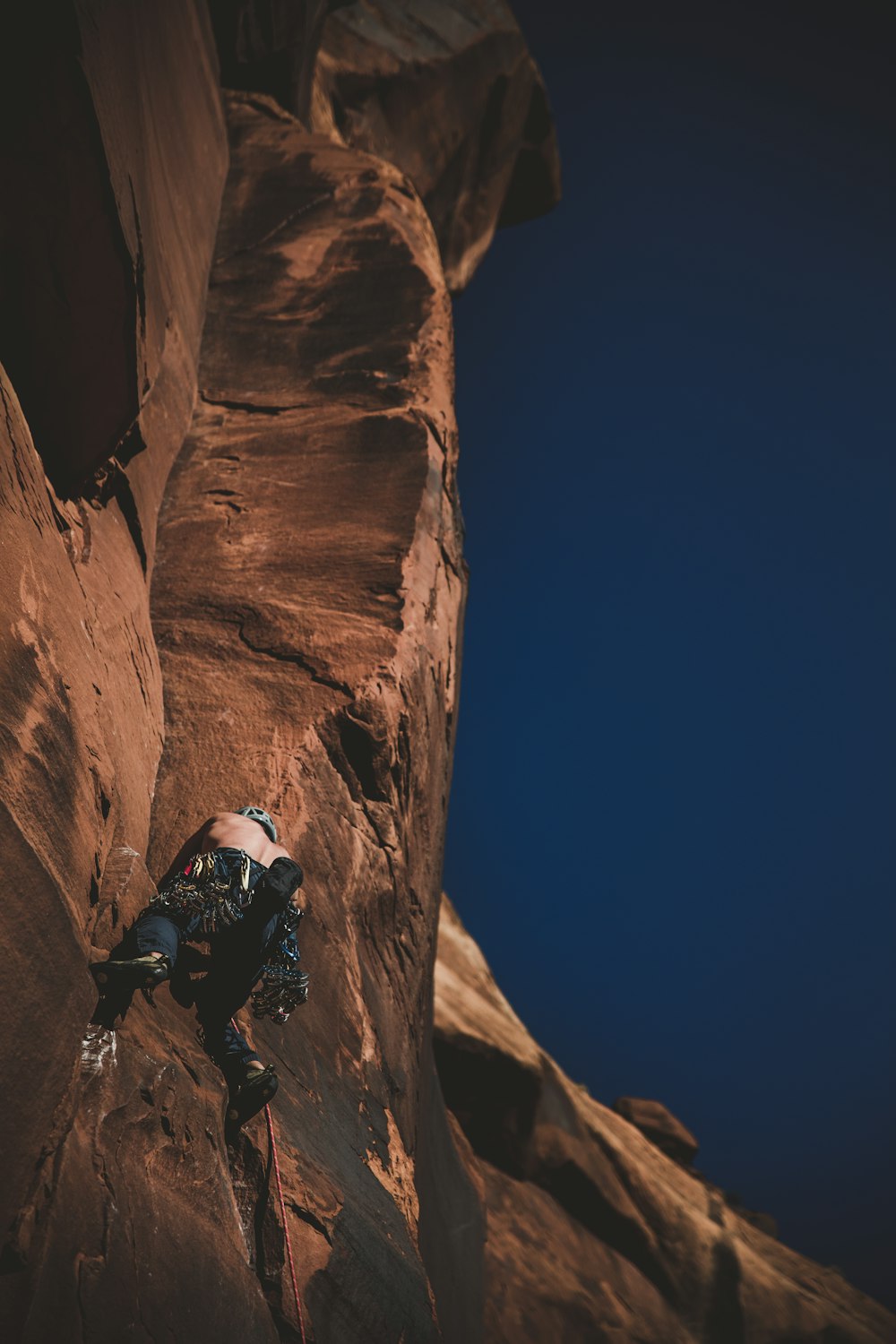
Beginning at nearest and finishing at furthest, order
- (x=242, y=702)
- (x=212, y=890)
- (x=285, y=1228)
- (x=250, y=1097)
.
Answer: (x=285, y=1228) < (x=250, y=1097) < (x=212, y=890) < (x=242, y=702)

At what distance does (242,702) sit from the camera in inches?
239

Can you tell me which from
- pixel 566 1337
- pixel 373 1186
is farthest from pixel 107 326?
pixel 566 1337

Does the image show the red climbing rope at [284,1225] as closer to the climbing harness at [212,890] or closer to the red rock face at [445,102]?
the climbing harness at [212,890]

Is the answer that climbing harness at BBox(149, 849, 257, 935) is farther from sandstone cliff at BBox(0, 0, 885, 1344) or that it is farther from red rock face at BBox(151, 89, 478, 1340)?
red rock face at BBox(151, 89, 478, 1340)

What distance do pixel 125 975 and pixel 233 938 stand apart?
78 cm

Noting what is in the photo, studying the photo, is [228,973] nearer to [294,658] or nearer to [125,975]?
[125,975]

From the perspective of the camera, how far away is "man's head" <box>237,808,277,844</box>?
4.85 m

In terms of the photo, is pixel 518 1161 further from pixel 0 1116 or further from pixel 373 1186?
pixel 0 1116

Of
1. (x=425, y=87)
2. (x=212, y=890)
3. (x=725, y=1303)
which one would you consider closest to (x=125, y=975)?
(x=212, y=890)

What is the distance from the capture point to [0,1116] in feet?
9.11

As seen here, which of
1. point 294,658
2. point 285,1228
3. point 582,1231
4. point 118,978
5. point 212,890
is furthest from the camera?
point 582,1231

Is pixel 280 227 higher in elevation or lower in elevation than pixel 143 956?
higher

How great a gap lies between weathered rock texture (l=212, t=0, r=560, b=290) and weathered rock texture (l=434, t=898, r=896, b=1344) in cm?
1118

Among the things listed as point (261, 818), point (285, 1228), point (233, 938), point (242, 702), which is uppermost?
point (242, 702)
